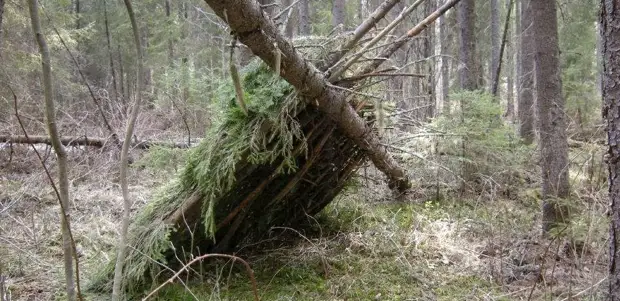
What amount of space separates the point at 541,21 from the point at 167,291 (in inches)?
174

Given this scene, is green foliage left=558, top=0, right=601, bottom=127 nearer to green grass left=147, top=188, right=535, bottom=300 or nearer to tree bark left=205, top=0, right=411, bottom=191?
green grass left=147, top=188, right=535, bottom=300

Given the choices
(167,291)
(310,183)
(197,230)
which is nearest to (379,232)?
(310,183)

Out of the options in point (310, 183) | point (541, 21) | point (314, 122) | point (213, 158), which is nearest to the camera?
point (213, 158)

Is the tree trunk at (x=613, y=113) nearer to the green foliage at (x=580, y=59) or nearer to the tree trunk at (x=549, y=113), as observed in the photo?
the tree trunk at (x=549, y=113)

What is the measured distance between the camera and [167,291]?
2938 millimetres

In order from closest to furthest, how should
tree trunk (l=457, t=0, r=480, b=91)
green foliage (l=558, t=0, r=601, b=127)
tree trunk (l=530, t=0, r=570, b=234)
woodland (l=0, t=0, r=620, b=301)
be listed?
woodland (l=0, t=0, r=620, b=301) < tree trunk (l=530, t=0, r=570, b=234) < tree trunk (l=457, t=0, r=480, b=91) < green foliage (l=558, t=0, r=601, b=127)

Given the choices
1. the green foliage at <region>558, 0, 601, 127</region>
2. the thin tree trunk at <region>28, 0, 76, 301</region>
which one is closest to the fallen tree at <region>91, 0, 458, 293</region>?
the thin tree trunk at <region>28, 0, 76, 301</region>

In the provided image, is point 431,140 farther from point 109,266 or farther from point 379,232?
point 109,266

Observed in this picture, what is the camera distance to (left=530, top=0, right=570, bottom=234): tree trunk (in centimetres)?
398

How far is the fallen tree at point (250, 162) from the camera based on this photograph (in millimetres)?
2828

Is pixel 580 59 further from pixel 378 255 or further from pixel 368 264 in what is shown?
pixel 368 264

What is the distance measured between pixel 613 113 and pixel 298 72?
5.33ft

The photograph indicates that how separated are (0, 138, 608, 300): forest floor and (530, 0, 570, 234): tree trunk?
220 mm

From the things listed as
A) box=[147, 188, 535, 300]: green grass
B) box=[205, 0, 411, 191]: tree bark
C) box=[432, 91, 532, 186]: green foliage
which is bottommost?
box=[147, 188, 535, 300]: green grass
